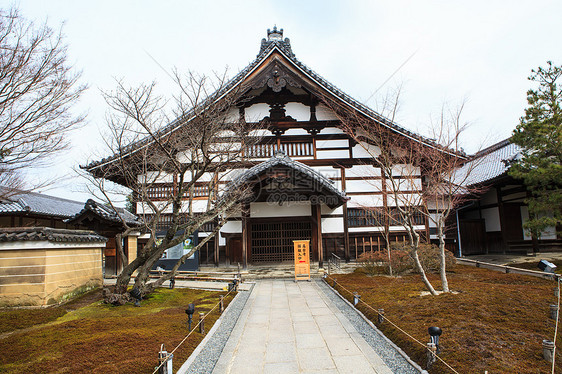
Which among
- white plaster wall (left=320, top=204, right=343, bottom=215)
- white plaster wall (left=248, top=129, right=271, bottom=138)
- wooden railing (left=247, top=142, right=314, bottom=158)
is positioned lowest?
white plaster wall (left=320, top=204, right=343, bottom=215)

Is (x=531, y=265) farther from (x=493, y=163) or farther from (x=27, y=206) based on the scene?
(x=27, y=206)

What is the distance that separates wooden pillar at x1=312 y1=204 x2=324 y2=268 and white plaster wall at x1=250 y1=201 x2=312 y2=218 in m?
0.63

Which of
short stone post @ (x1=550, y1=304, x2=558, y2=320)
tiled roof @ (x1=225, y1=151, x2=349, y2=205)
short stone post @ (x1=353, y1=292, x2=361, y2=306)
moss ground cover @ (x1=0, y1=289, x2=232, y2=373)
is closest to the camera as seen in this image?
moss ground cover @ (x1=0, y1=289, x2=232, y2=373)

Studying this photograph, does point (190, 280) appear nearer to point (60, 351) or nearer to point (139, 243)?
point (139, 243)

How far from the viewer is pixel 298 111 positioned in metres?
16.9

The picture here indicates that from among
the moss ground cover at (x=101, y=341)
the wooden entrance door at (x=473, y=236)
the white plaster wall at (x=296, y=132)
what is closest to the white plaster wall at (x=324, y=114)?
the white plaster wall at (x=296, y=132)

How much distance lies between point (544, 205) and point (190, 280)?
14.1m

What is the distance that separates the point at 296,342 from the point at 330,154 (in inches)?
466

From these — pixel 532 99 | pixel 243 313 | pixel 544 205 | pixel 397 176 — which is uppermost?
pixel 532 99

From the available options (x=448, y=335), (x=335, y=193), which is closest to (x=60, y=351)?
(x=448, y=335)

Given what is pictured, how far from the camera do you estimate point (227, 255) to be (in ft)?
52.5

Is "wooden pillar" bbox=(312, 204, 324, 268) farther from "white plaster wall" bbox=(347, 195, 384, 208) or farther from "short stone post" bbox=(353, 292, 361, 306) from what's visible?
"short stone post" bbox=(353, 292, 361, 306)

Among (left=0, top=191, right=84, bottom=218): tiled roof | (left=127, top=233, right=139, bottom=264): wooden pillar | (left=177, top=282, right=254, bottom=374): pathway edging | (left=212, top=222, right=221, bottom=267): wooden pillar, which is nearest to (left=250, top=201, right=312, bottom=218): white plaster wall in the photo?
(left=212, top=222, right=221, bottom=267): wooden pillar

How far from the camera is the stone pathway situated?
4895 millimetres
